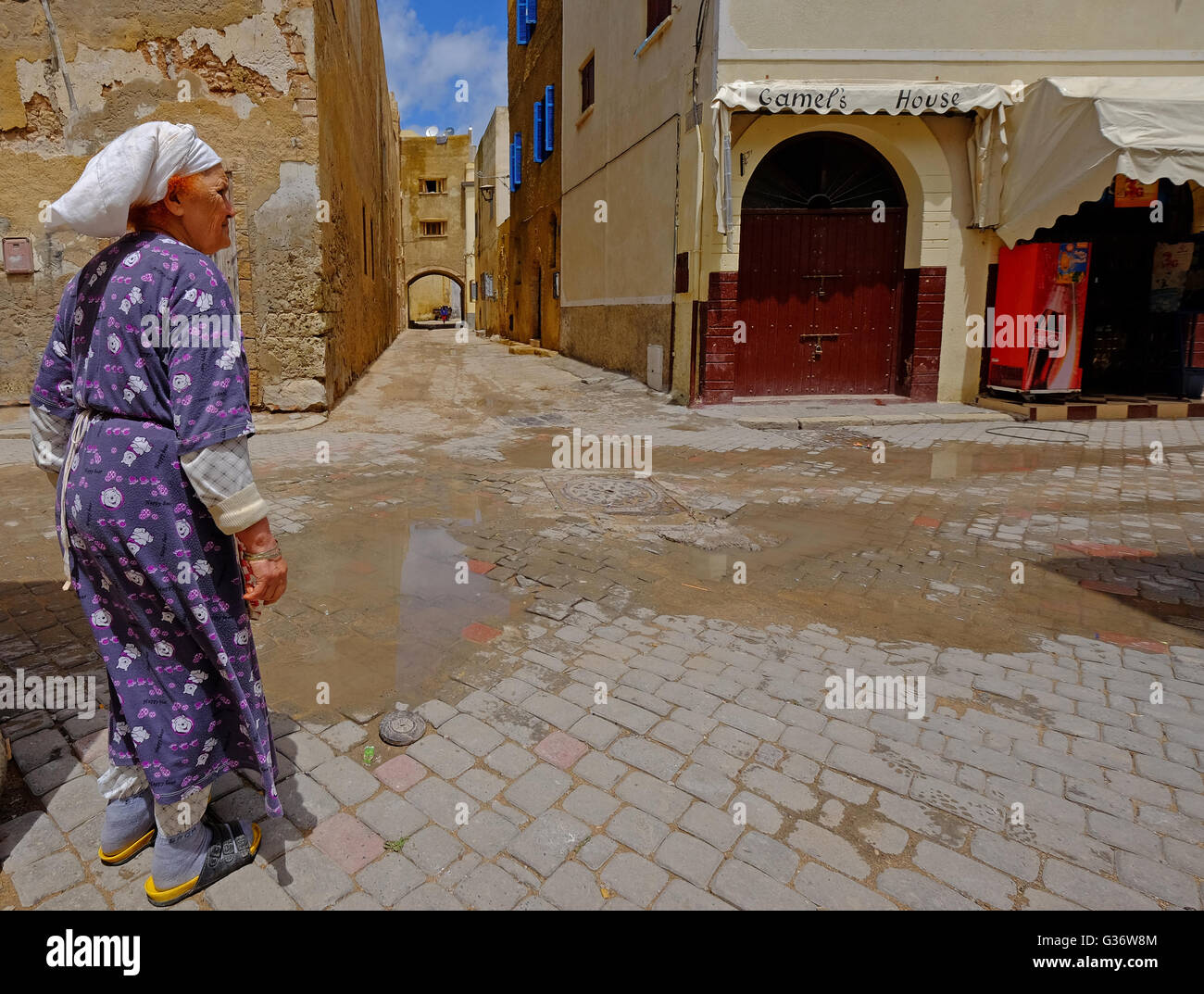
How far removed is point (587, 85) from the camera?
15.8 metres

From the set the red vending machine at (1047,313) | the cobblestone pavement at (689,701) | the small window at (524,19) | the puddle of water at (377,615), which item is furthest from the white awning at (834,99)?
the small window at (524,19)

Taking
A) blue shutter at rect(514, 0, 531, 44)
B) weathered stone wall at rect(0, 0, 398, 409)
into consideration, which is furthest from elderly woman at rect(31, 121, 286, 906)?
blue shutter at rect(514, 0, 531, 44)

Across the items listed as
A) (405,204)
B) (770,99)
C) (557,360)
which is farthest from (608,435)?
(405,204)

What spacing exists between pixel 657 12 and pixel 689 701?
12.0m

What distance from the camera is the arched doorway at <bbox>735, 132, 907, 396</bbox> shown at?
405 inches

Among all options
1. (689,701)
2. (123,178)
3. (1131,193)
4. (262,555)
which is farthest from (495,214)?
(262,555)

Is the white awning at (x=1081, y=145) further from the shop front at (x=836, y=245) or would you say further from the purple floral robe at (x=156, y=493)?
the purple floral robe at (x=156, y=493)

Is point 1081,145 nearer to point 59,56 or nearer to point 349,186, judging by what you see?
point 349,186

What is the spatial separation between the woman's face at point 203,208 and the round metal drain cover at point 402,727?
5.57 feet

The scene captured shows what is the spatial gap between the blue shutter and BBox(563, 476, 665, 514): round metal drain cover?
63.7 feet

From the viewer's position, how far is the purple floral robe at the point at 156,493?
1.81 m

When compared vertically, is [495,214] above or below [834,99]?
above

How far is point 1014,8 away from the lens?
381 inches

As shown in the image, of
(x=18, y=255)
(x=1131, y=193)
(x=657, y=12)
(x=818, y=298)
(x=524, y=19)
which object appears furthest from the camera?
(x=524, y=19)
